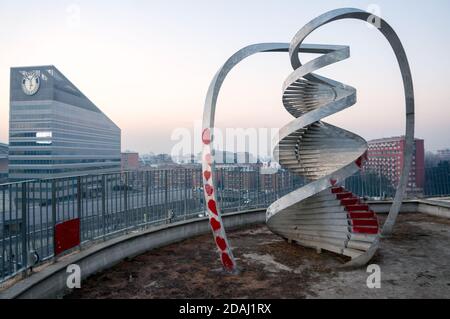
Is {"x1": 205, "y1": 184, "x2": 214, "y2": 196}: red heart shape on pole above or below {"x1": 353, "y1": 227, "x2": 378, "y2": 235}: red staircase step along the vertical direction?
above

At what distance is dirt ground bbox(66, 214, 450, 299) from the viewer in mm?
5492

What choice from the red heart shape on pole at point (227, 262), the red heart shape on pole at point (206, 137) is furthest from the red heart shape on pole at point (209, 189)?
the red heart shape on pole at point (227, 262)

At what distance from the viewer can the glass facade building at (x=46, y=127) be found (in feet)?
329

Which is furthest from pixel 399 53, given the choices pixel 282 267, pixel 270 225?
pixel 282 267

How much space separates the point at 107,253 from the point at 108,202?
1.21 m

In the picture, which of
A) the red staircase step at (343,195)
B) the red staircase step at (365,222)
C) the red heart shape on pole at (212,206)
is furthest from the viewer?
the red staircase step at (343,195)

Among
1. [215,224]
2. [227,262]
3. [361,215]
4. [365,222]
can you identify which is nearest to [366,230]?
[365,222]

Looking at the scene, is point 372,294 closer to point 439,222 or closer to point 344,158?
point 344,158

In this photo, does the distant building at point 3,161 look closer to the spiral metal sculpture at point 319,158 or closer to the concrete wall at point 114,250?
the concrete wall at point 114,250

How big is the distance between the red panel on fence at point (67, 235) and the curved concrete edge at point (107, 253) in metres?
0.20

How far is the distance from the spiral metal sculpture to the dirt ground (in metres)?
0.50

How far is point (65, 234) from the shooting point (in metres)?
6.14

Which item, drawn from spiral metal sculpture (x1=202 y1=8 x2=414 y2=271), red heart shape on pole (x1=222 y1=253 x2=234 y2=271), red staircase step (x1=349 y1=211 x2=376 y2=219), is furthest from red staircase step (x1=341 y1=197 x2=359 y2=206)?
red heart shape on pole (x1=222 y1=253 x2=234 y2=271)

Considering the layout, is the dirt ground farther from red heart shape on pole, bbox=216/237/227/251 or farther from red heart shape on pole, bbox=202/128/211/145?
red heart shape on pole, bbox=202/128/211/145
